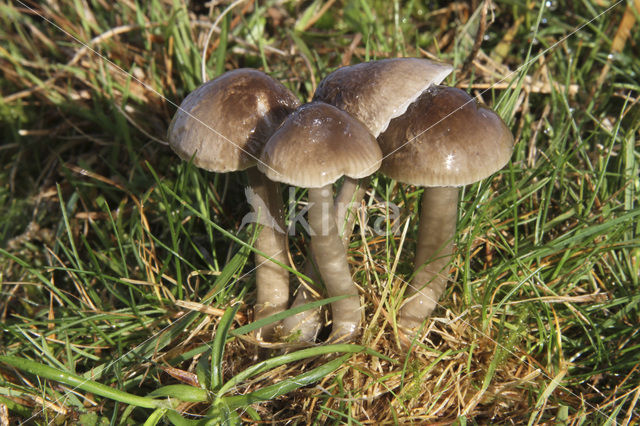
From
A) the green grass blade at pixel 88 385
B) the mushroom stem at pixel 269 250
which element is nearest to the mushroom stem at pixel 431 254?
the mushroom stem at pixel 269 250

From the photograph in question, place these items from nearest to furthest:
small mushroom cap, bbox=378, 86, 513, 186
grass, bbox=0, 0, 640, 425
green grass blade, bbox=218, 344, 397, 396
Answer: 1. small mushroom cap, bbox=378, 86, 513, 186
2. green grass blade, bbox=218, 344, 397, 396
3. grass, bbox=0, 0, 640, 425

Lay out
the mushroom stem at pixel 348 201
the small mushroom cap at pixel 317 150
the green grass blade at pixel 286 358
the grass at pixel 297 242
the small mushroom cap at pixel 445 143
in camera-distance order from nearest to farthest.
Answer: the small mushroom cap at pixel 317 150, the small mushroom cap at pixel 445 143, the green grass blade at pixel 286 358, the grass at pixel 297 242, the mushroom stem at pixel 348 201

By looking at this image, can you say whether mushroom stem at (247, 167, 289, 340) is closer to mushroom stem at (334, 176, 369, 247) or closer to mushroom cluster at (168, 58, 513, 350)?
mushroom cluster at (168, 58, 513, 350)

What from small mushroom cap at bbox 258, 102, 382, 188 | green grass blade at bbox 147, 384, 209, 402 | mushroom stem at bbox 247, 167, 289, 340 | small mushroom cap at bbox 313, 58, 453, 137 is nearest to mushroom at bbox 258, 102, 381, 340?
small mushroom cap at bbox 258, 102, 382, 188

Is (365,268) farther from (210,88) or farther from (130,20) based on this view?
(130,20)

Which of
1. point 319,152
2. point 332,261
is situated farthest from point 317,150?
point 332,261

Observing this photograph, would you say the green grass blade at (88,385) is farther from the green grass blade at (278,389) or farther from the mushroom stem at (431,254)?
the mushroom stem at (431,254)
